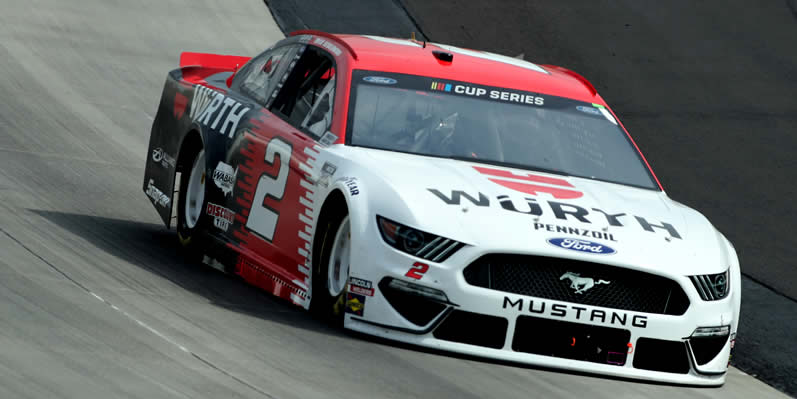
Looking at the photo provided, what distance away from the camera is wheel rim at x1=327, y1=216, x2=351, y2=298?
6797mm

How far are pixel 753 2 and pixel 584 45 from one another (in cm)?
328

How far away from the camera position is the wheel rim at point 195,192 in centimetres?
898

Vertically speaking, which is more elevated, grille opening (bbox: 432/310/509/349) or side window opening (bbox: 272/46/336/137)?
side window opening (bbox: 272/46/336/137)

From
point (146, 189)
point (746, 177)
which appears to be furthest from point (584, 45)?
point (146, 189)

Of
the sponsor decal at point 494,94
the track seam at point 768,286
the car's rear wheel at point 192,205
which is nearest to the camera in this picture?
the sponsor decal at point 494,94

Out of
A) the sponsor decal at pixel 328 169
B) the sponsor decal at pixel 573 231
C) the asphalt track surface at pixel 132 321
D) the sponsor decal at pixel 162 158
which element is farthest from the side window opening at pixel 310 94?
the sponsor decal at pixel 573 231

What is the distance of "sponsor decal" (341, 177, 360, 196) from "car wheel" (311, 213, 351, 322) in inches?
5.9

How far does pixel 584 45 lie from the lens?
17.5 m

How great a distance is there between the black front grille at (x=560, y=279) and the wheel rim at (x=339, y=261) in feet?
2.37

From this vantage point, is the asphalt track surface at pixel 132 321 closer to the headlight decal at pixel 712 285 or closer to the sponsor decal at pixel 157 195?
the sponsor decal at pixel 157 195

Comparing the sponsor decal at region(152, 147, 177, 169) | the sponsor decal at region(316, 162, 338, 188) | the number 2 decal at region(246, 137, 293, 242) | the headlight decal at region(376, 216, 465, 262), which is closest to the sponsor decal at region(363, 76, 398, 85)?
the number 2 decal at region(246, 137, 293, 242)

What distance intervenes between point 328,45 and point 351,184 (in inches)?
72.3

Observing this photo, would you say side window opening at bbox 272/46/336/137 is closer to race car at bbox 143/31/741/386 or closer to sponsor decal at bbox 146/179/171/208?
race car at bbox 143/31/741/386

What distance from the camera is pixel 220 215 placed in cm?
846
